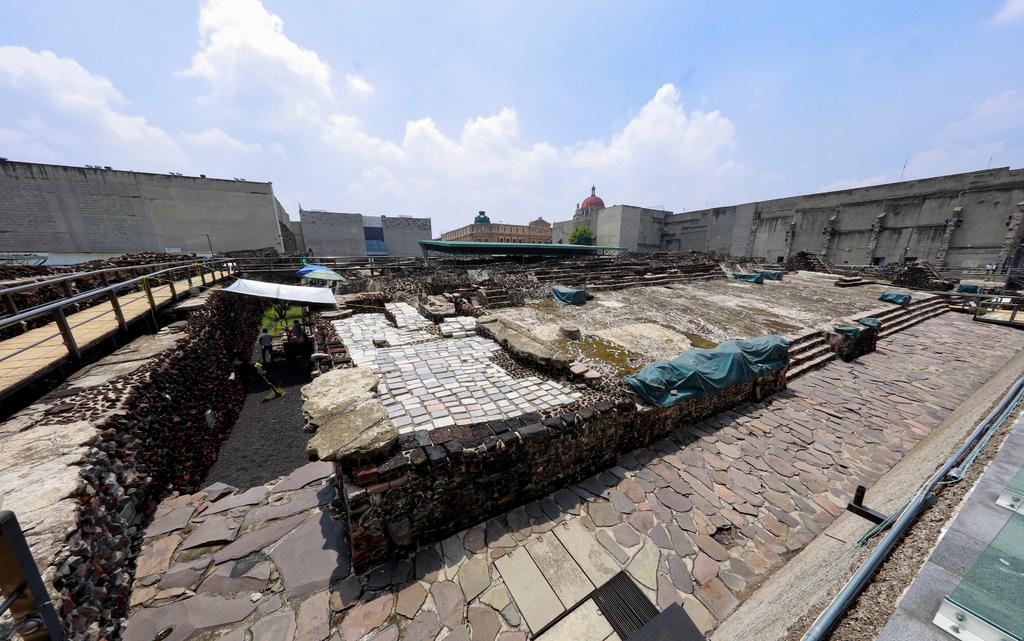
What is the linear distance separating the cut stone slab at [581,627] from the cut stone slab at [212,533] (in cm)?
395

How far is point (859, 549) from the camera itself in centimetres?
289

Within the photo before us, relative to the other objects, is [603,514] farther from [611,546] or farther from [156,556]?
[156,556]

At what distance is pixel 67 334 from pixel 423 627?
6.53 meters

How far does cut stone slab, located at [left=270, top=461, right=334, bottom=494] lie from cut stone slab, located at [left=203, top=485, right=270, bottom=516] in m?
0.14

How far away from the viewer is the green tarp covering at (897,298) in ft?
51.0

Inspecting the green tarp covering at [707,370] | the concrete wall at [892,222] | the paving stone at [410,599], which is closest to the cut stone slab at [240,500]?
the paving stone at [410,599]

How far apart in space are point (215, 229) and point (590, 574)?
142ft

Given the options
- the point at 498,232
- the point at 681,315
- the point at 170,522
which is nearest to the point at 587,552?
the point at 170,522

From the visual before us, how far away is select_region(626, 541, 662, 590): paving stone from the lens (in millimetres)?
3541

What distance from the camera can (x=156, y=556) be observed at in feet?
11.9

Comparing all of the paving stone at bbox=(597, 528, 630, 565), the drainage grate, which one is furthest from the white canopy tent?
the drainage grate

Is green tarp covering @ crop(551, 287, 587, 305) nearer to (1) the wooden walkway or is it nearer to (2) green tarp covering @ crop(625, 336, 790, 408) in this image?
(2) green tarp covering @ crop(625, 336, 790, 408)

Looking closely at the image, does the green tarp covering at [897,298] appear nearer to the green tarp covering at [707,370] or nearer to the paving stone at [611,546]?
the green tarp covering at [707,370]

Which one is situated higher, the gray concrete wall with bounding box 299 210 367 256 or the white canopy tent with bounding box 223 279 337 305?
the gray concrete wall with bounding box 299 210 367 256
